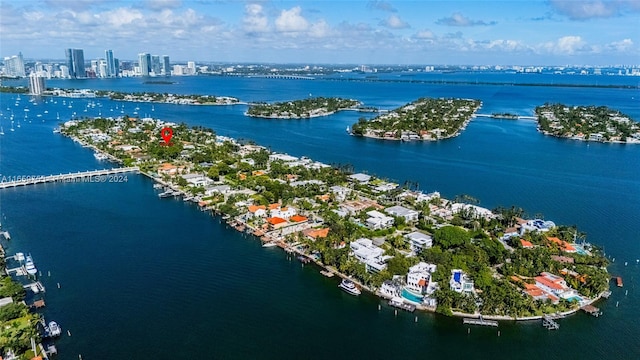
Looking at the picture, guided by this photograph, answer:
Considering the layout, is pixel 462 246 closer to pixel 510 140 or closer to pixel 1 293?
pixel 1 293

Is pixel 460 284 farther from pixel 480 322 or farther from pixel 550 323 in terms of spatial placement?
pixel 550 323

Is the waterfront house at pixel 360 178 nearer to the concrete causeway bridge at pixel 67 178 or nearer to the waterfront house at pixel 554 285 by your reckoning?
the waterfront house at pixel 554 285

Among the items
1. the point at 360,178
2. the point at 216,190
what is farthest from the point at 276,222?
the point at 360,178

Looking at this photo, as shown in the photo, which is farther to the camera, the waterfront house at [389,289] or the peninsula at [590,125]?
the peninsula at [590,125]

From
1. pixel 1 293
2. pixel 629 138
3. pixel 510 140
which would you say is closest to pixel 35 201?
pixel 1 293

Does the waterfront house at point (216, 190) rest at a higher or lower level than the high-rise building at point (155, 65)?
lower

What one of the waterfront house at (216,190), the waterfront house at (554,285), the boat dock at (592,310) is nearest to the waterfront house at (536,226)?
the waterfront house at (554,285)
